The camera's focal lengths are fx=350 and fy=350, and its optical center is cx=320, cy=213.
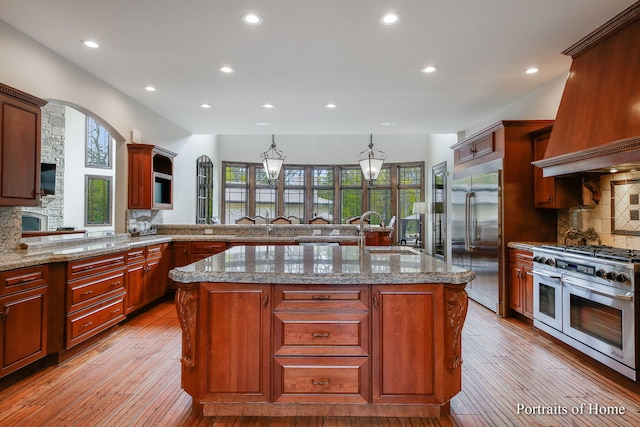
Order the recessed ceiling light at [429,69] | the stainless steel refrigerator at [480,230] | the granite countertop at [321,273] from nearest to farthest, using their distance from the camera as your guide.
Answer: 1. the granite countertop at [321,273]
2. the recessed ceiling light at [429,69]
3. the stainless steel refrigerator at [480,230]

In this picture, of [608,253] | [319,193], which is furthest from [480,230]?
[319,193]

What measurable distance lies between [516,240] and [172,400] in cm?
388

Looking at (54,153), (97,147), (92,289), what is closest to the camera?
(92,289)

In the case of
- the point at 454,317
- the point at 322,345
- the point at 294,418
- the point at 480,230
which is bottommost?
the point at 294,418

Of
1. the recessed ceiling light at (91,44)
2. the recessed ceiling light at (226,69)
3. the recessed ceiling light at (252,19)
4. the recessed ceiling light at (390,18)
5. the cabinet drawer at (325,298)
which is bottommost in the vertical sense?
the cabinet drawer at (325,298)

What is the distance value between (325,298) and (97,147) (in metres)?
10.1

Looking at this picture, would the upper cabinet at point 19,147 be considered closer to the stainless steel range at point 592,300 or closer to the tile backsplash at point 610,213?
the stainless steel range at point 592,300

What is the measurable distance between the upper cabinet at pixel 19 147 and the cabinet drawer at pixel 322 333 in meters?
2.38

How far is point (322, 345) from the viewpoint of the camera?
2.02 metres

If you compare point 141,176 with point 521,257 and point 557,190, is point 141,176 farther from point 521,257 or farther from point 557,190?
point 557,190

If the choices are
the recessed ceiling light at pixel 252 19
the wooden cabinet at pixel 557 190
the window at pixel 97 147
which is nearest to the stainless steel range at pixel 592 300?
the wooden cabinet at pixel 557 190

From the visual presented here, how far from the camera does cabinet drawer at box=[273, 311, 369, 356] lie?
6.60ft

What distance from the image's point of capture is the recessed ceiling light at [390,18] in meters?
2.73

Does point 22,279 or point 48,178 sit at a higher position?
point 48,178
